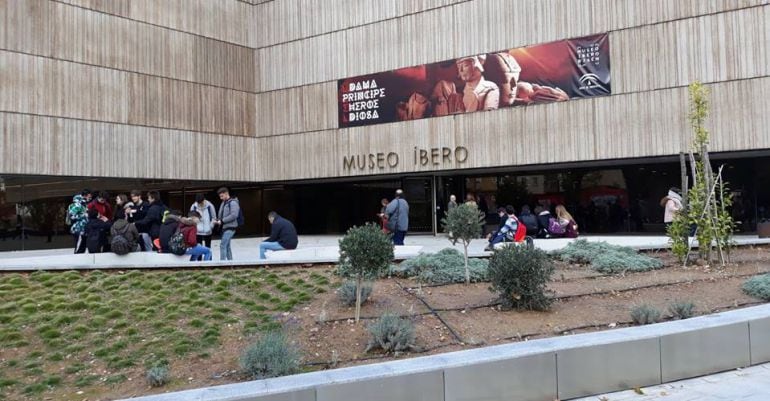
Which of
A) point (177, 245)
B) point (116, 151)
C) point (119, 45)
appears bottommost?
point (177, 245)

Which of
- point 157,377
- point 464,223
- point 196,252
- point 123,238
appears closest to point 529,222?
point 464,223

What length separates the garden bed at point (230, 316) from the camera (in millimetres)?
5938

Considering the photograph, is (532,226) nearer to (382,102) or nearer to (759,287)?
(759,287)

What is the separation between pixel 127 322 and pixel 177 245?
4.24 metres

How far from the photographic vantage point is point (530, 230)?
641 inches

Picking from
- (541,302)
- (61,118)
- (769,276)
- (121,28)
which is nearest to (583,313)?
(541,302)

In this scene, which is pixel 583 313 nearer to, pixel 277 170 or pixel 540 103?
pixel 540 103

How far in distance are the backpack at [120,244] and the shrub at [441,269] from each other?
5370 mm

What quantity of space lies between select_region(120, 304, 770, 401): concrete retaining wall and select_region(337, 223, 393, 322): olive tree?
1.83 m

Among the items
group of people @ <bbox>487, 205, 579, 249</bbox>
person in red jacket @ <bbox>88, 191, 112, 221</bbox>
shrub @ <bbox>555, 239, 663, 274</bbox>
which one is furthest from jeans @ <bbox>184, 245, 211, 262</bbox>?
shrub @ <bbox>555, 239, 663, 274</bbox>

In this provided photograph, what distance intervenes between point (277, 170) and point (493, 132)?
1047cm

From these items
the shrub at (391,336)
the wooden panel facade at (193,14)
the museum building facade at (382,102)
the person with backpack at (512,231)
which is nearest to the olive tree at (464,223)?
the shrub at (391,336)

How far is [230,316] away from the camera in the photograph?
7.49m

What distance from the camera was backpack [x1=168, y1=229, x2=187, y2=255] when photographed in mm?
11414
